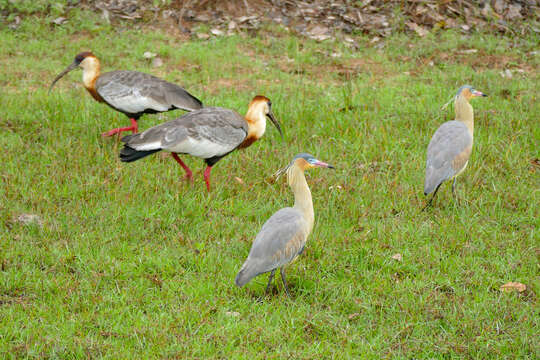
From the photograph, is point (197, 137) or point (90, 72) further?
point (90, 72)

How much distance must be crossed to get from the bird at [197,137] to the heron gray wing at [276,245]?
184 centimetres

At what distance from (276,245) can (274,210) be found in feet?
5.34

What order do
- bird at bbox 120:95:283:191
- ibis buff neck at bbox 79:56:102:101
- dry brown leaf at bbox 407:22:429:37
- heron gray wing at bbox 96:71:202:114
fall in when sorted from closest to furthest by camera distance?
bird at bbox 120:95:283:191 → heron gray wing at bbox 96:71:202:114 → ibis buff neck at bbox 79:56:102:101 → dry brown leaf at bbox 407:22:429:37

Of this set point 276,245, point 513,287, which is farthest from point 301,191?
point 513,287

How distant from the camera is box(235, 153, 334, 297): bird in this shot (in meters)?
4.57

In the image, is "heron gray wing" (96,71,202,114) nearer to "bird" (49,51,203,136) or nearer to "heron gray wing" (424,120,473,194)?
"bird" (49,51,203,136)

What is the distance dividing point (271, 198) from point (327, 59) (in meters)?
4.40

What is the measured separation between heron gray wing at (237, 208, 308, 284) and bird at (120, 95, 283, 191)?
72.3 inches

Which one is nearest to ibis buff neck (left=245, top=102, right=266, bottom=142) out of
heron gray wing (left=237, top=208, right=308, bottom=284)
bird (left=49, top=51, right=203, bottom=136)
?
bird (left=49, top=51, right=203, bottom=136)

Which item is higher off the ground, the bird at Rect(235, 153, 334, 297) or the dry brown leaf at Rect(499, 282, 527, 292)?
the bird at Rect(235, 153, 334, 297)

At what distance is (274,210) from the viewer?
6223mm

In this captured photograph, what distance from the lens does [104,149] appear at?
7273 millimetres

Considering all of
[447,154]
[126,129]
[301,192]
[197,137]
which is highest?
[301,192]

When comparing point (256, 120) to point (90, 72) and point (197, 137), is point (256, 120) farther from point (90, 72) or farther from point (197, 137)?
point (90, 72)
